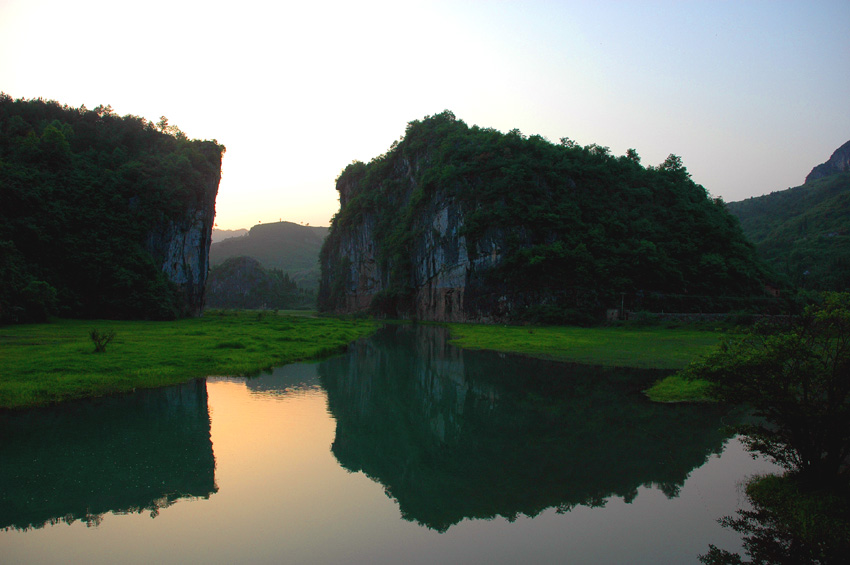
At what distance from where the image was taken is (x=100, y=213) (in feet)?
178

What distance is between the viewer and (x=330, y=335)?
37.5 metres

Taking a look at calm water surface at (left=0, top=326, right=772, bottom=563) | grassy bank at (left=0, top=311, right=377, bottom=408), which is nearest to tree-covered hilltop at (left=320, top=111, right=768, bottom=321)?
grassy bank at (left=0, top=311, right=377, bottom=408)

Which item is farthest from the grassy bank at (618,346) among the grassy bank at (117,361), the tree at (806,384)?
the tree at (806,384)

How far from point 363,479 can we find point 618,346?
74.1 ft

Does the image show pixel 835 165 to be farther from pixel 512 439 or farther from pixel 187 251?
pixel 512 439

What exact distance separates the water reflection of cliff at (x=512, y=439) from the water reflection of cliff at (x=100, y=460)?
3.30 m

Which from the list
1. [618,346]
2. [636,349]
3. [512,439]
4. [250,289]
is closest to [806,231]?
[618,346]

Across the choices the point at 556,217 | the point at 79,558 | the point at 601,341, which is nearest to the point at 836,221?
the point at 556,217

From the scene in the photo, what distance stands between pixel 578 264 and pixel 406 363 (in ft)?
110

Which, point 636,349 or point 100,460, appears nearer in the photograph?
point 100,460

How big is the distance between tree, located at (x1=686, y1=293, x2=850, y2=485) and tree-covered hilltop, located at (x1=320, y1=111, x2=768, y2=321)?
43989 millimetres

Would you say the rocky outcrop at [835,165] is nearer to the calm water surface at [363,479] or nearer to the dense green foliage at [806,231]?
the dense green foliage at [806,231]

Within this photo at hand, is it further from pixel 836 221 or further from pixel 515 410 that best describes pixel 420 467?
pixel 836 221

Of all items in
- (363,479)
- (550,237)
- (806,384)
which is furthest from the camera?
(550,237)
